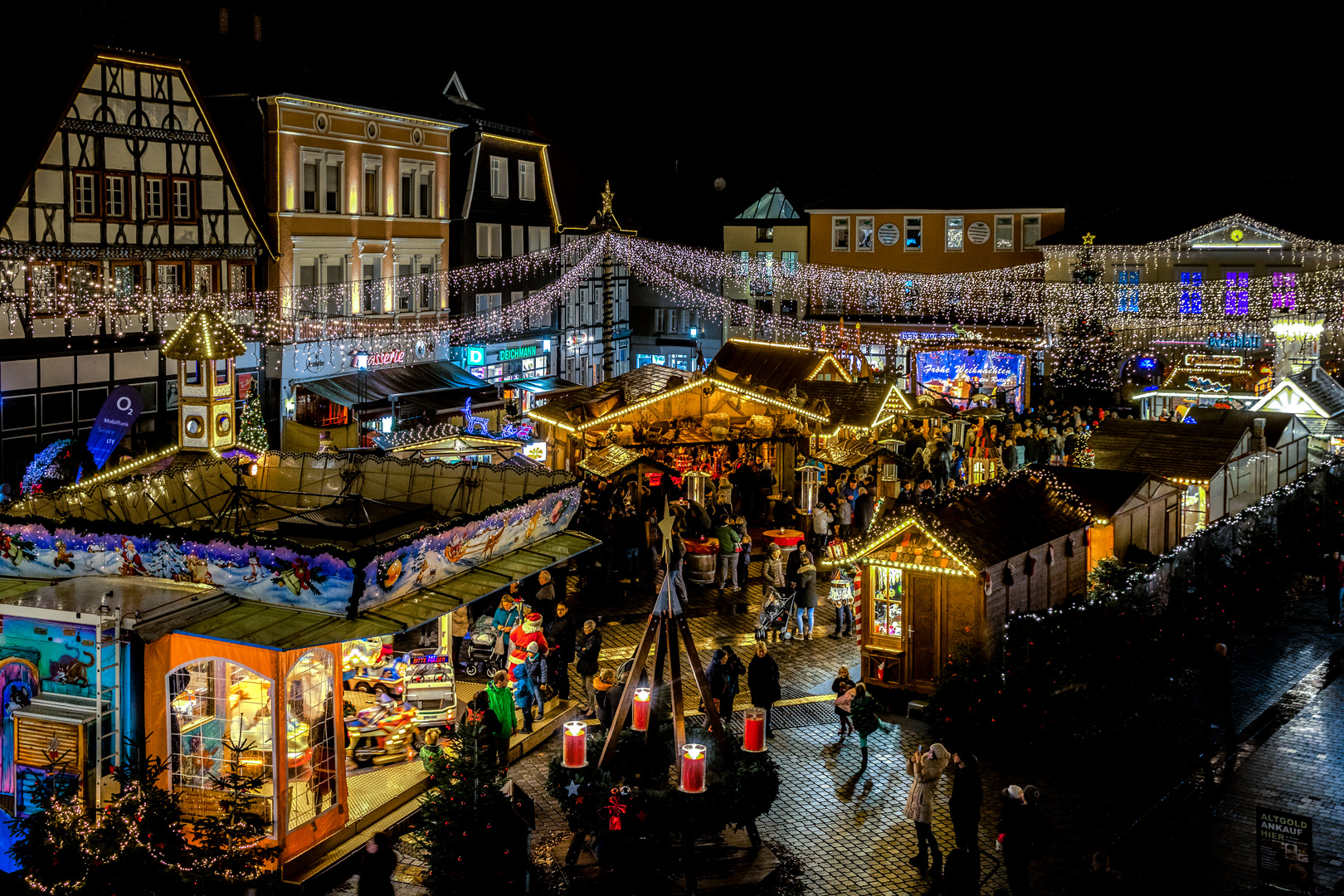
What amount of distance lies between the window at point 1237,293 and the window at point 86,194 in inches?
1307

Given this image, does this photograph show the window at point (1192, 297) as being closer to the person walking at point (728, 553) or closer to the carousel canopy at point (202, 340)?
the person walking at point (728, 553)

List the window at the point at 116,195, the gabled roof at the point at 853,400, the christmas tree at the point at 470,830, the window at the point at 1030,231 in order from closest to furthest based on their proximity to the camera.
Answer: the christmas tree at the point at 470,830
the window at the point at 116,195
the gabled roof at the point at 853,400
the window at the point at 1030,231

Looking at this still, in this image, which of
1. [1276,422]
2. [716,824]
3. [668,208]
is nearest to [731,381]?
[1276,422]

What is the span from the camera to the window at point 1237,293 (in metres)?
42.5

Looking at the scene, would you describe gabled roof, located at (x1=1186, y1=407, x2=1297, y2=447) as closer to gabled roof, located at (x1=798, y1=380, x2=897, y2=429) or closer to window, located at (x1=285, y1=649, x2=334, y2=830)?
gabled roof, located at (x1=798, y1=380, x2=897, y2=429)

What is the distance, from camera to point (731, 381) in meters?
26.9

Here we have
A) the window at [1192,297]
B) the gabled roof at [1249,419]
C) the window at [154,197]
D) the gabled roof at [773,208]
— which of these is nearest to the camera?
the gabled roof at [1249,419]

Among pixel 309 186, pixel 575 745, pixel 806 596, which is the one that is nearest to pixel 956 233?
pixel 309 186

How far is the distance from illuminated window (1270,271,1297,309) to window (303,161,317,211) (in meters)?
29.1

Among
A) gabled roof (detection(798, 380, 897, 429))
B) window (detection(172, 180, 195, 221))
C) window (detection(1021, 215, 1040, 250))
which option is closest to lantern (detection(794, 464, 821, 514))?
gabled roof (detection(798, 380, 897, 429))

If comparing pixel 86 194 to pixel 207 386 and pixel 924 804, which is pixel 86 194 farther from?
pixel 924 804

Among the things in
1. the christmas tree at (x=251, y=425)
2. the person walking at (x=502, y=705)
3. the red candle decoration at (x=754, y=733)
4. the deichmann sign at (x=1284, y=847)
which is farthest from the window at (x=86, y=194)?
the deichmann sign at (x=1284, y=847)

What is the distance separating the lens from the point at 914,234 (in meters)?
48.3

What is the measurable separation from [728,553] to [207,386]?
331 inches
